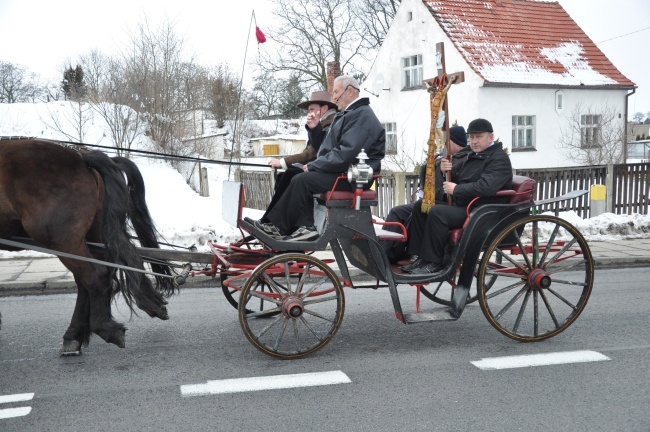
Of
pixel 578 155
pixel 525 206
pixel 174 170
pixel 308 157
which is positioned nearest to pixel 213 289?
pixel 308 157

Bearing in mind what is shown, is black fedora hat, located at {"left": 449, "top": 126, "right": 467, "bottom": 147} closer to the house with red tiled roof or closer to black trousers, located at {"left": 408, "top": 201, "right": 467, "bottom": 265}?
black trousers, located at {"left": 408, "top": 201, "right": 467, "bottom": 265}

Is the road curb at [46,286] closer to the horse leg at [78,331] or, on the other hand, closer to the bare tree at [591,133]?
the horse leg at [78,331]

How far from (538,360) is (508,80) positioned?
58.2 feet

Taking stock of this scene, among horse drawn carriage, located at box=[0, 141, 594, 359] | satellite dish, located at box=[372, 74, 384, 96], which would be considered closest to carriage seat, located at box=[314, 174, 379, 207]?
horse drawn carriage, located at box=[0, 141, 594, 359]

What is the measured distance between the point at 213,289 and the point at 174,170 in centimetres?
1162

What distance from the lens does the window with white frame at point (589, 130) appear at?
72.3 ft

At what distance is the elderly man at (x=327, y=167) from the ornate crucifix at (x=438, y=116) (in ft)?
1.50

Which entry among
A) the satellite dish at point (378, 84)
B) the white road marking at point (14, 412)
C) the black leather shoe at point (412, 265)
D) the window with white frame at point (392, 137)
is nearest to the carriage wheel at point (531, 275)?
the black leather shoe at point (412, 265)

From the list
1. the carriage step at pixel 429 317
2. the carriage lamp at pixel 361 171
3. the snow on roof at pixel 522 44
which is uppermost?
the snow on roof at pixel 522 44

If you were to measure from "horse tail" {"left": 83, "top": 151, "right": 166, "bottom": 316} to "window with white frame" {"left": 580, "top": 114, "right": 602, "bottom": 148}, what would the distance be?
19676 mm

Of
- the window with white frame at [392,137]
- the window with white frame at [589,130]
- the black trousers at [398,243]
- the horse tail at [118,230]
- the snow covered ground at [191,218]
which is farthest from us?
the window with white frame at [392,137]

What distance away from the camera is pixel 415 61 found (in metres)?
24.3

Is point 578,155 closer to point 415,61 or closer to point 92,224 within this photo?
point 415,61

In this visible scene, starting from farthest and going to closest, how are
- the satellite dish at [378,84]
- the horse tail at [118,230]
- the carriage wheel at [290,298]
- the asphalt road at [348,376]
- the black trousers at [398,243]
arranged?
1. the satellite dish at [378,84]
2. the black trousers at [398,243]
3. the horse tail at [118,230]
4. the carriage wheel at [290,298]
5. the asphalt road at [348,376]
